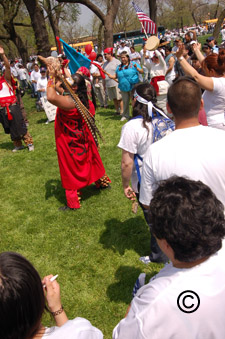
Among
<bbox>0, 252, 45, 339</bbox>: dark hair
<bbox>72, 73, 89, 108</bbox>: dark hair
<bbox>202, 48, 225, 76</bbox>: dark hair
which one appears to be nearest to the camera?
<bbox>0, 252, 45, 339</bbox>: dark hair

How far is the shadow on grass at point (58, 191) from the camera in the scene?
5.00 metres

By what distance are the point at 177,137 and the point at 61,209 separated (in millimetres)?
3176

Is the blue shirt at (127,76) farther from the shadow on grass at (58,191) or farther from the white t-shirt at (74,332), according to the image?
the white t-shirt at (74,332)

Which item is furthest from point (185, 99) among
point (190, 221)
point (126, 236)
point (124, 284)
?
point (126, 236)

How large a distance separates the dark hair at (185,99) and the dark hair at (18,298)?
4.54 ft

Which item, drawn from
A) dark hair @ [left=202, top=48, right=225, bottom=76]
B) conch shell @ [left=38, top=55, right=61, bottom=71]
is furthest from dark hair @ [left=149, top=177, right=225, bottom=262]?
conch shell @ [left=38, top=55, right=61, bottom=71]

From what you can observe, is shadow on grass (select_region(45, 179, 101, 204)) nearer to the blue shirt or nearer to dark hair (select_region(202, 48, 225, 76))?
dark hair (select_region(202, 48, 225, 76))

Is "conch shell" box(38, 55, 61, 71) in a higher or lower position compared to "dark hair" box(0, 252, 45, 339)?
higher

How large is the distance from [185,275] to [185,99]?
123 cm

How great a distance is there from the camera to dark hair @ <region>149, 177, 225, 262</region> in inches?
43.8

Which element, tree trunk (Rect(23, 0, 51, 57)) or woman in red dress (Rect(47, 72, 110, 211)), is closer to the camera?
woman in red dress (Rect(47, 72, 110, 211))

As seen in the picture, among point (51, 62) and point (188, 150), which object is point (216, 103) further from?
point (51, 62)

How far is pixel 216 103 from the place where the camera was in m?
3.43

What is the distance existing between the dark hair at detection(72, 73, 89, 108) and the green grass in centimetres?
63
